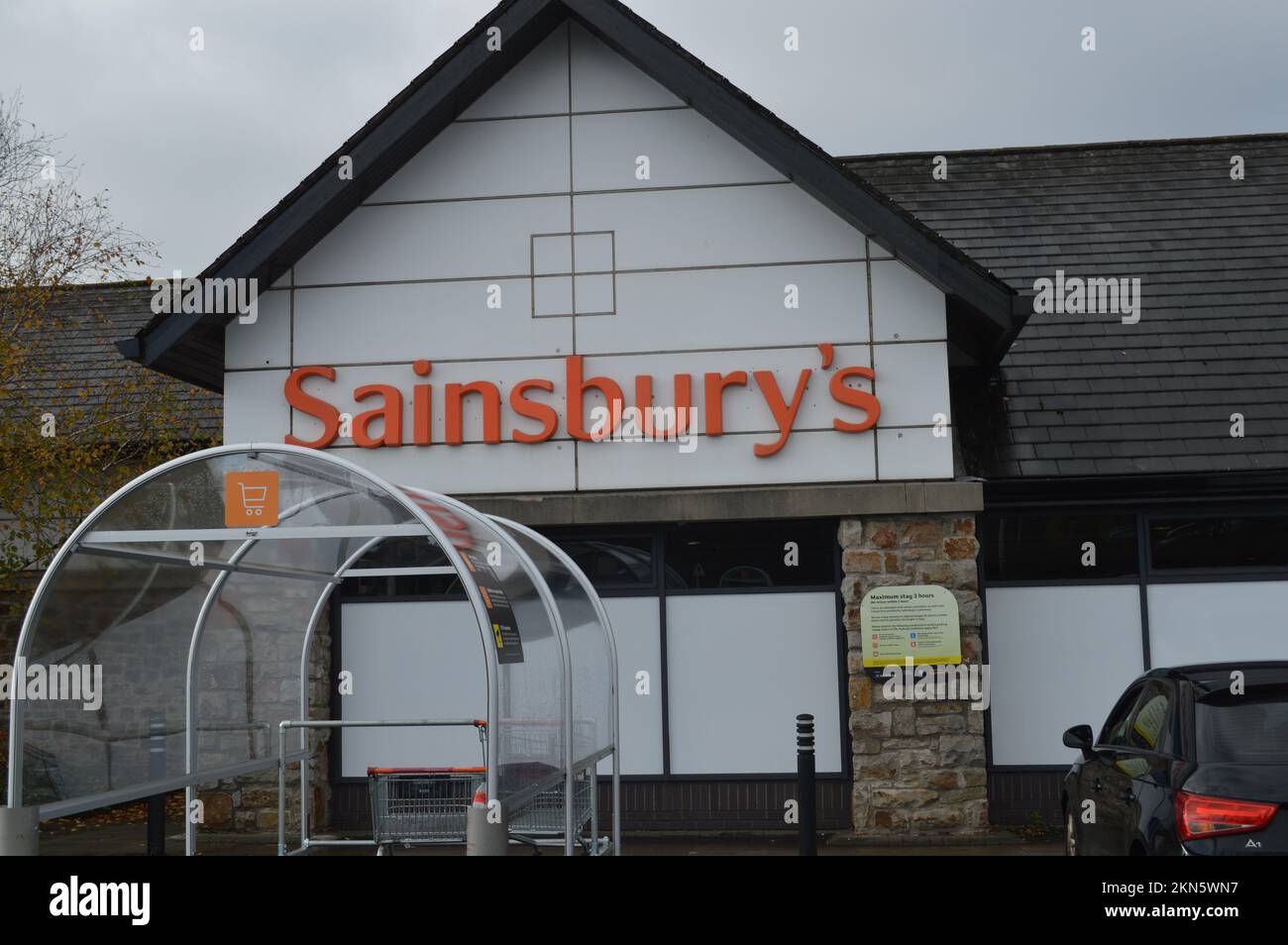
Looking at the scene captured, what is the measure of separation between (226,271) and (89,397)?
13.5 feet

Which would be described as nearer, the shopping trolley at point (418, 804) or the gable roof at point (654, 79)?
the shopping trolley at point (418, 804)

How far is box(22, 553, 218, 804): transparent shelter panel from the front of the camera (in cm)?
708

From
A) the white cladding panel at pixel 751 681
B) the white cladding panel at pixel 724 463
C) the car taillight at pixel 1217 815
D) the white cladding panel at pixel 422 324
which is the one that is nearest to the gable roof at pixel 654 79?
the white cladding panel at pixel 422 324

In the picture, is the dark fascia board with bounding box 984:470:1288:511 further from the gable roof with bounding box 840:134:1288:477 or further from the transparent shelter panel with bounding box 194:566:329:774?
the transparent shelter panel with bounding box 194:566:329:774

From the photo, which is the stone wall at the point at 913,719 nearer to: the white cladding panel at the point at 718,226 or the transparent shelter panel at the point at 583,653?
the white cladding panel at the point at 718,226

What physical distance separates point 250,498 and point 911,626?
18.7 feet

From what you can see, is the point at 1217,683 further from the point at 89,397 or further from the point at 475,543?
the point at 89,397

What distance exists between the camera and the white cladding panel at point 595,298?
442 inches

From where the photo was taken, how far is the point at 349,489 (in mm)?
7973

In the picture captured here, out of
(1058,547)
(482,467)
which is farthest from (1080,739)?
(482,467)

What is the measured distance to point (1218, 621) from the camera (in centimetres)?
1151

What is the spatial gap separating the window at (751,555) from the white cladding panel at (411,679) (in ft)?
6.36

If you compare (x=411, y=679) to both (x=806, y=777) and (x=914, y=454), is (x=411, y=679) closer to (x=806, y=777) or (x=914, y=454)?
(x=806, y=777)
